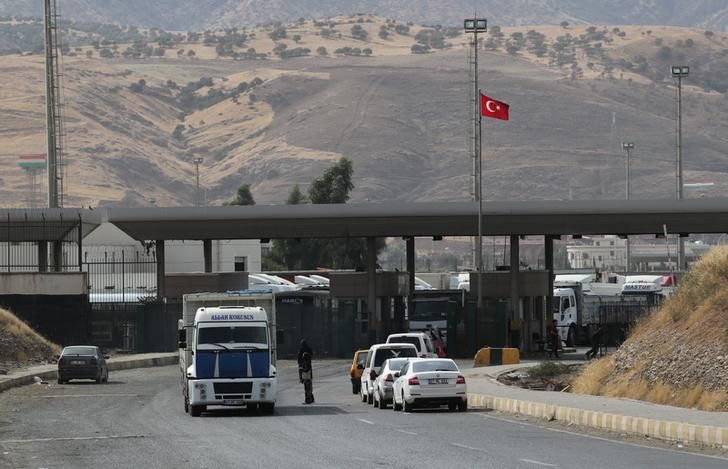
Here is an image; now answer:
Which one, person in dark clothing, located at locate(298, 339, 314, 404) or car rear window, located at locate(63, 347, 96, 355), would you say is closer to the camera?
person in dark clothing, located at locate(298, 339, 314, 404)

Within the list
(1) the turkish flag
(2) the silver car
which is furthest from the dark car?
(1) the turkish flag

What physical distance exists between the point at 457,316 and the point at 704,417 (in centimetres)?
3722

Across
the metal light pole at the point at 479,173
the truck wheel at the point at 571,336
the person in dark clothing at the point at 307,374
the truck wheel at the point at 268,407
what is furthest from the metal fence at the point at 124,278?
the truck wheel at the point at 268,407

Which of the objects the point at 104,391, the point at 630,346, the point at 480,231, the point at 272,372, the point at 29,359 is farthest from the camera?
the point at 480,231

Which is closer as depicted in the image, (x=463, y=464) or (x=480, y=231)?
(x=463, y=464)

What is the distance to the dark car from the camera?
49438mm

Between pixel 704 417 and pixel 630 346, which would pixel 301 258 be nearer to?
pixel 630 346

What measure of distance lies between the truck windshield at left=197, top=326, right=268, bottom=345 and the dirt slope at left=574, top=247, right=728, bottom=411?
836cm

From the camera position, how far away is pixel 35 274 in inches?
2500

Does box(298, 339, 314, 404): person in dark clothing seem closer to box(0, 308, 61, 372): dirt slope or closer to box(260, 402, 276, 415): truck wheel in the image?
box(260, 402, 276, 415): truck wheel

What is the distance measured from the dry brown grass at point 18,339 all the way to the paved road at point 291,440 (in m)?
16.7

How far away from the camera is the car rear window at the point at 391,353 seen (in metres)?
40.0

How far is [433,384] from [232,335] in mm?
4494

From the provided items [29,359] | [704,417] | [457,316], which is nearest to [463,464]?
[704,417]
